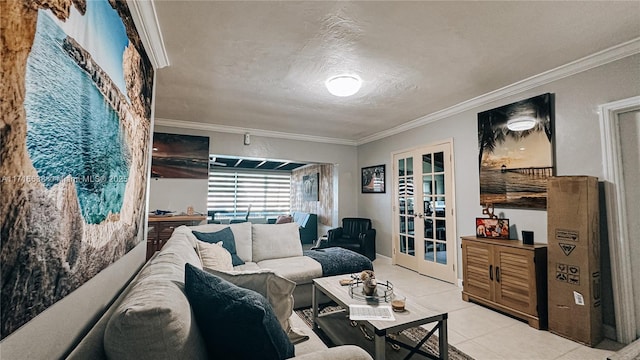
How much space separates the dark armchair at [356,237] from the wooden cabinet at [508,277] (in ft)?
6.51

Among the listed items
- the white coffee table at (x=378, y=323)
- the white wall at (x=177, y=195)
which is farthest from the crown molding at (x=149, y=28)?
the white wall at (x=177, y=195)

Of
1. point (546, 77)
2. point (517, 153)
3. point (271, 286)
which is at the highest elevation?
point (546, 77)

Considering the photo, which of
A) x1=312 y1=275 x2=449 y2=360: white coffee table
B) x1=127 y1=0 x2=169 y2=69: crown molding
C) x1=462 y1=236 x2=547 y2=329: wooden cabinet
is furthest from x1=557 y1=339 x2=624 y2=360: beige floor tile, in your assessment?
x1=127 y1=0 x2=169 y2=69: crown molding

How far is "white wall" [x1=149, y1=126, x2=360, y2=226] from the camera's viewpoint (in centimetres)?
443

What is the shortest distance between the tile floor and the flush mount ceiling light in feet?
6.62

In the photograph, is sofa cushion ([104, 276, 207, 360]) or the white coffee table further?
the white coffee table

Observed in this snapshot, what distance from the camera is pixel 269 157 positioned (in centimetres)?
513

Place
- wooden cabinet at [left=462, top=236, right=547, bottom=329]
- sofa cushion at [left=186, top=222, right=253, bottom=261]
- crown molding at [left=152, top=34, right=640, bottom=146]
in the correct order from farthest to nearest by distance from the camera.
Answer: sofa cushion at [left=186, top=222, right=253, bottom=261] → wooden cabinet at [left=462, top=236, right=547, bottom=329] → crown molding at [left=152, top=34, right=640, bottom=146]

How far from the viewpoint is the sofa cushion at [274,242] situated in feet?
10.8

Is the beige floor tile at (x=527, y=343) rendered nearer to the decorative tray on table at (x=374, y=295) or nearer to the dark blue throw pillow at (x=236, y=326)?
the decorative tray on table at (x=374, y=295)

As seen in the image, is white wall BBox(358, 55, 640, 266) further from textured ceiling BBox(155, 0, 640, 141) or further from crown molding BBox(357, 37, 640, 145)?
textured ceiling BBox(155, 0, 640, 141)

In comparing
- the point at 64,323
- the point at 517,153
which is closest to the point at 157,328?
the point at 64,323

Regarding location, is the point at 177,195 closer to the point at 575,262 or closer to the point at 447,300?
the point at 447,300

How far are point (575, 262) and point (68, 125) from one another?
11.3 ft
